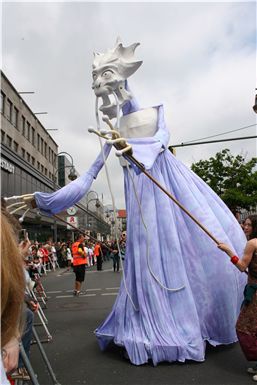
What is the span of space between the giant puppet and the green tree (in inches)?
883

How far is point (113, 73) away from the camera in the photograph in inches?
171

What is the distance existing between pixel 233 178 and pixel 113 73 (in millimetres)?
24644

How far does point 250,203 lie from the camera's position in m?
26.3

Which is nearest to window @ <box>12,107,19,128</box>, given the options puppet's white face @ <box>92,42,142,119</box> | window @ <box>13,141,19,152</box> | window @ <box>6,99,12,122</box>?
window @ <box>6,99,12,122</box>

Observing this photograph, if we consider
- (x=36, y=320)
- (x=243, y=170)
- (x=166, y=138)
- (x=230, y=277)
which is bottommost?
(x=36, y=320)

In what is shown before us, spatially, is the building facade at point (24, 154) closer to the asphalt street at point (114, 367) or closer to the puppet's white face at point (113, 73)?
the asphalt street at point (114, 367)

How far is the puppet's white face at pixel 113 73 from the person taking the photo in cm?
432

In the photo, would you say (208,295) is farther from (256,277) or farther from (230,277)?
(256,277)

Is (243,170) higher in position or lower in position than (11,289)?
higher

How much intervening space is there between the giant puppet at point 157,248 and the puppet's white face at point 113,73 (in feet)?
0.04

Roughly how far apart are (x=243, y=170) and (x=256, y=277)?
81.8 feet

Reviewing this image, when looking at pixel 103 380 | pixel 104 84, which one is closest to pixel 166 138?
pixel 104 84

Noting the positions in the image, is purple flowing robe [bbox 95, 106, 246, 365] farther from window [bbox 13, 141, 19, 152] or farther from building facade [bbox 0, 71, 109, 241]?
window [bbox 13, 141, 19, 152]

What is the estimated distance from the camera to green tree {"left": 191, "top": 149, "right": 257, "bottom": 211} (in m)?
26.2
